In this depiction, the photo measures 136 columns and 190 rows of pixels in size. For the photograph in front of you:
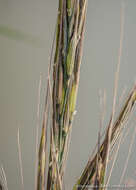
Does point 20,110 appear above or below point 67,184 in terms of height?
above

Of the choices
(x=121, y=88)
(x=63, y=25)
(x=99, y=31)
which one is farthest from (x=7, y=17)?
(x=63, y=25)

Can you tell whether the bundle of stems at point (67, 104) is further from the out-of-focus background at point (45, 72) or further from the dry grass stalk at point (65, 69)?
the out-of-focus background at point (45, 72)

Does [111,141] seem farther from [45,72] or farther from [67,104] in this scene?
[45,72]

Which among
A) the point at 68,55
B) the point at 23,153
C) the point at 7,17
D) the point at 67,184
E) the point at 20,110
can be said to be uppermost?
the point at 7,17

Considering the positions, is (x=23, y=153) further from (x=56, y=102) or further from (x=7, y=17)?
(x=56, y=102)

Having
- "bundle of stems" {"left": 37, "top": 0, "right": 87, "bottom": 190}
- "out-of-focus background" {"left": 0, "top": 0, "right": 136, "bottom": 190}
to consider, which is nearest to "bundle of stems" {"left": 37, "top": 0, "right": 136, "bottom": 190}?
"bundle of stems" {"left": 37, "top": 0, "right": 87, "bottom": 190}

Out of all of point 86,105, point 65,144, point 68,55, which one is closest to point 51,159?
point 65,144

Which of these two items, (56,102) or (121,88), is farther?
(121,88)
